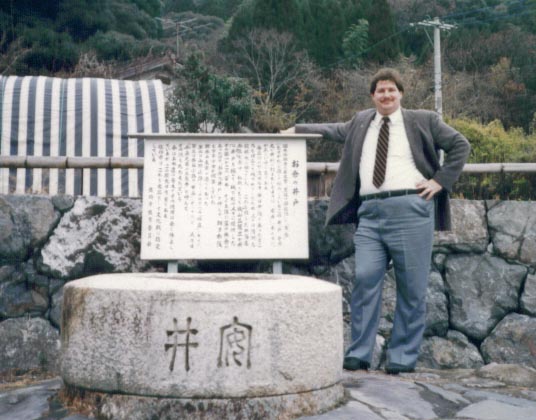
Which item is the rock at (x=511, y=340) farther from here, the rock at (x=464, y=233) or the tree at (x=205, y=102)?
the tree at (x=205, y=102)

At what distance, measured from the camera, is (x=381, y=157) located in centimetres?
437

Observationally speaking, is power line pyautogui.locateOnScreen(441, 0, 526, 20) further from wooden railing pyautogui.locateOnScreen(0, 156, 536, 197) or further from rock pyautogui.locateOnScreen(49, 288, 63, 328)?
rock pyautogui.locateOnScreen(49, 288, 63, 328)

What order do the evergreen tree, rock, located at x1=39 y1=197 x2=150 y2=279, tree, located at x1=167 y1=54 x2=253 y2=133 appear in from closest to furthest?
rock, located at x1=39 y1=197 x2=150 y2=279 < tree, located at x1=167 y1=54 x2=253 y2=133 < the evergreen tree

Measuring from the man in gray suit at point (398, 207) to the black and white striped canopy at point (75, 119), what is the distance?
278cm

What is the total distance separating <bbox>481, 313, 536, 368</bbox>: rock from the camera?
543 centimetres

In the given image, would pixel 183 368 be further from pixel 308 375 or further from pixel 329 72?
pixel 329 72

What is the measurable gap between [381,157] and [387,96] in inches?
15.2

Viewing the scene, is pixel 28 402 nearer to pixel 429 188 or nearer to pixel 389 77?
pixel 429 188

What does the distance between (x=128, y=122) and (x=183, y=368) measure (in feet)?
15.2

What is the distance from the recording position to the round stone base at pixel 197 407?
311cm

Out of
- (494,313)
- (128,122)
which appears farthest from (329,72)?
(494,313)

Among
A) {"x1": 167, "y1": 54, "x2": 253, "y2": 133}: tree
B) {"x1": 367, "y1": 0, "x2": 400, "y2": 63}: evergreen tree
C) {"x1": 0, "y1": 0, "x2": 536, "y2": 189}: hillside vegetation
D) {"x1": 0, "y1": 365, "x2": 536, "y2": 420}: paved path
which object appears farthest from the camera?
{"x1": 367, "y1": 0, "x2": 400, "y2": 63}: evergreen tree

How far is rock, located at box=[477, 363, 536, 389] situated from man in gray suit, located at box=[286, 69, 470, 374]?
23.8 inches

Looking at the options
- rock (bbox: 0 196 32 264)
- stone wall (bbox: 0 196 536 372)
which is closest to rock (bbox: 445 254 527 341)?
stone wall (bbox: 0 196 536 372)
